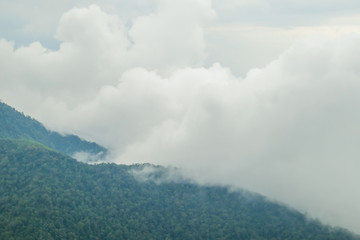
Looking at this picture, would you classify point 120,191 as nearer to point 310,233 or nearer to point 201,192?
point 201,192

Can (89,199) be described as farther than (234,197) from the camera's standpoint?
No

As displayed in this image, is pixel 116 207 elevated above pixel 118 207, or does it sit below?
below

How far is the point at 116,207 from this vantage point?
13850 centimetres

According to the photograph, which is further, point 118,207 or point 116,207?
point 118,207

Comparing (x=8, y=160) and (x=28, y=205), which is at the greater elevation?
(x=8, y=160)

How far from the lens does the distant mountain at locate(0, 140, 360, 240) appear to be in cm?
12069

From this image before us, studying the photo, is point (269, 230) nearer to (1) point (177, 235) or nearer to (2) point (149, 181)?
(1) point (177, 235)

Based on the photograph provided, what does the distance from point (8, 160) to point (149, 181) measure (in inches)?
1967

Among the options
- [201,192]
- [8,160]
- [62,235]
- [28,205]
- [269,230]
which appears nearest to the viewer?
[62,235]

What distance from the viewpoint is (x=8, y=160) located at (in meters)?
148

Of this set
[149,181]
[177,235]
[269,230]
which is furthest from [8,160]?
[269,230]

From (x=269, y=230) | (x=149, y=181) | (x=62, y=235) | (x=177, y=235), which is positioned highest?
(x=149, y=181)

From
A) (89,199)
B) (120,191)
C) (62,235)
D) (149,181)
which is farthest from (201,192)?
(62,235)

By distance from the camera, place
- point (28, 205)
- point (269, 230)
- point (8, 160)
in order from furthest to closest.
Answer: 1. point (8, 160)
2. point (269, 230)
3. point (28, 205)
